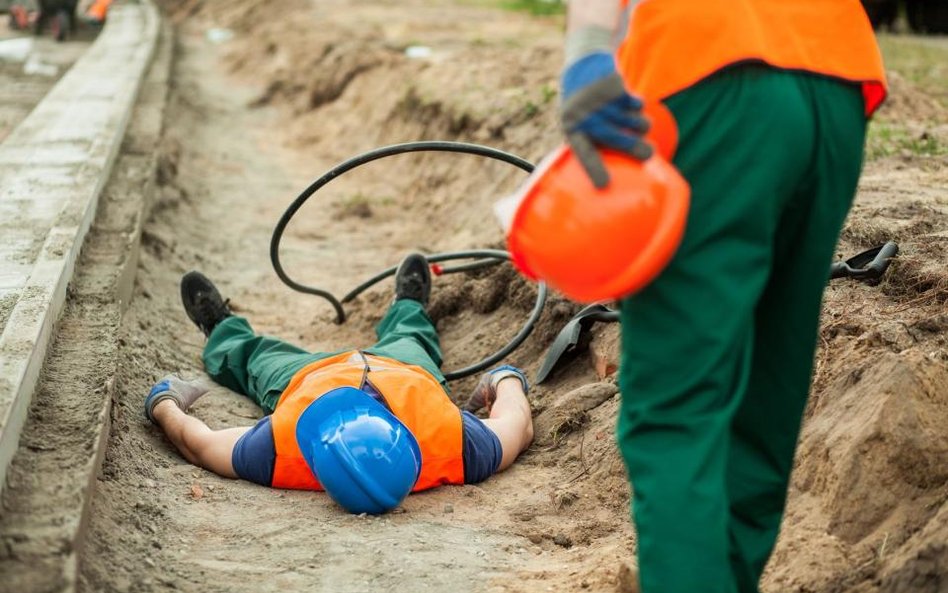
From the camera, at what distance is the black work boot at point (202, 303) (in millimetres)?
5000

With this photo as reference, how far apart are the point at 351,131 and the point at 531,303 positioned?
4.78 meters

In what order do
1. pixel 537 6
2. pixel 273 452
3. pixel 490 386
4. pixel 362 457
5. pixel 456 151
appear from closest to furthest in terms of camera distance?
pixel 362 457 < pixel 273 452 < pixel 490 386 < pixel 456 151 < pixel 537 6

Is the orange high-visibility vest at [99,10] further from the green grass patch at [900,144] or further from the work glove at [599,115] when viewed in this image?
the work glove at [599,115]

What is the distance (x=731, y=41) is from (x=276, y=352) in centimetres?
296

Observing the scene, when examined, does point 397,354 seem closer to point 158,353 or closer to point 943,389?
point 158,353

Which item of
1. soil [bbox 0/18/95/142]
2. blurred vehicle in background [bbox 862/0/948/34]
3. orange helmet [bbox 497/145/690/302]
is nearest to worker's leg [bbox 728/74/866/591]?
orange helmet [bbox 497/145/690/302]

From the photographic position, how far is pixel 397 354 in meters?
4.51

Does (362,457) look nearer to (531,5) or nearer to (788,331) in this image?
(788,331)

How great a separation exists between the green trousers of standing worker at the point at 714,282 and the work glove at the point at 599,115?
13 centimetres

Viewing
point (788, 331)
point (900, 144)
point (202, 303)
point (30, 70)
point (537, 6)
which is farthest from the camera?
point (537, 6)

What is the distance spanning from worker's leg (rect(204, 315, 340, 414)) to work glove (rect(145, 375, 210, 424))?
10.8 inches

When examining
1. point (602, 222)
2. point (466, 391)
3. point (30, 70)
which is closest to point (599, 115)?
point (602, 222)

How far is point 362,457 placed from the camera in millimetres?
3422

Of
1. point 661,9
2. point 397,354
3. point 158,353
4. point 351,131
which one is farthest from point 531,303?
point 351,131
